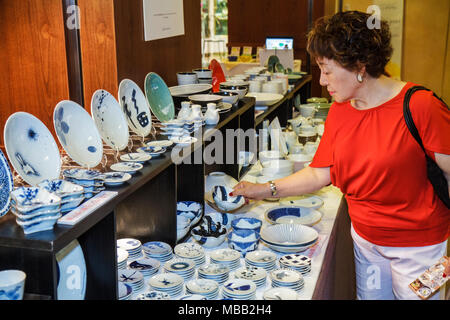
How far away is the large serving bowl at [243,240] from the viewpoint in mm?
2045

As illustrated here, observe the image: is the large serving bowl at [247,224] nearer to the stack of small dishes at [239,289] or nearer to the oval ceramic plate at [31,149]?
the stack of small dishes at [239,289]

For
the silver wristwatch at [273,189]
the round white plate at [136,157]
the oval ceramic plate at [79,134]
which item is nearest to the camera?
the oval ceramic plate at [79,134]

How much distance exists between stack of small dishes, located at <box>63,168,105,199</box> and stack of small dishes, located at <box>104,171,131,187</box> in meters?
0.02

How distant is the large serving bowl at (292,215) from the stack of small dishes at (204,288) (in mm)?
677

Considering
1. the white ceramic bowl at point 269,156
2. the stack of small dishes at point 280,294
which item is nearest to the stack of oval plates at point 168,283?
the stack of small dishes at point 280,294

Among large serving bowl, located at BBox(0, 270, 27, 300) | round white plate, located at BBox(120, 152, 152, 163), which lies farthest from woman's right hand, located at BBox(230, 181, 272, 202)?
large serving bowl, located at BBox(0, 270, 27, 300)

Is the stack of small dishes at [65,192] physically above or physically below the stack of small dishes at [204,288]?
above

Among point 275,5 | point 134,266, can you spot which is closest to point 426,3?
point 275,5

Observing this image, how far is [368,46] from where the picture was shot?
5.89 ft

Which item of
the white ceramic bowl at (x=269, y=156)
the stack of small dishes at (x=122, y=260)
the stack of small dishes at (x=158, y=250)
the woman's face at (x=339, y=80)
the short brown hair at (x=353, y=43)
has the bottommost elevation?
the stack of small dishes at (x=158, y=250)

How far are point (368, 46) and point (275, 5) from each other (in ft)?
23.7

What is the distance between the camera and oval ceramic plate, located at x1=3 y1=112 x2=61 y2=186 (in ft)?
4.56

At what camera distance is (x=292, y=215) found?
8.13 feet

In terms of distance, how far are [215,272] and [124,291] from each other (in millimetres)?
326
